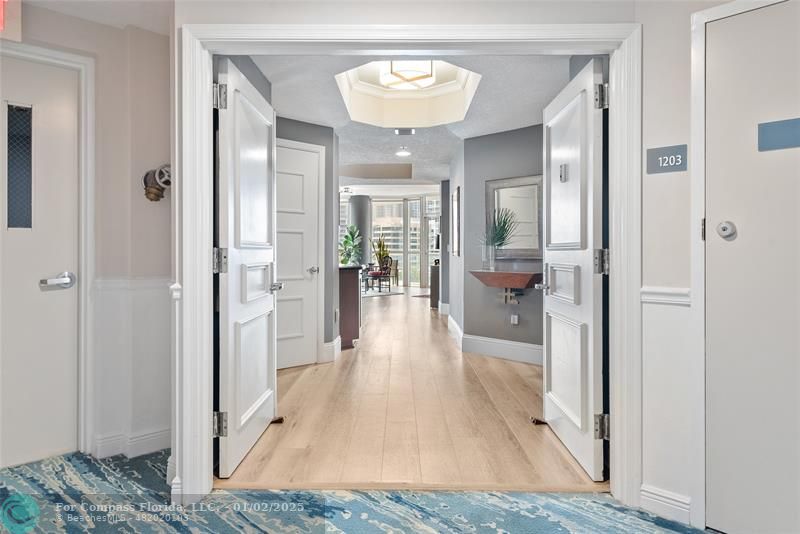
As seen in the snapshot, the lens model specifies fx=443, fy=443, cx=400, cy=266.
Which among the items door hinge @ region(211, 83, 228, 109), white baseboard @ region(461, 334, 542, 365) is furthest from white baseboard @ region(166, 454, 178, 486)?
white baseboard @ region(461, 334, 542, 365)

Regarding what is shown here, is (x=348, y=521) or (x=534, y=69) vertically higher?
(x=534, y=69)

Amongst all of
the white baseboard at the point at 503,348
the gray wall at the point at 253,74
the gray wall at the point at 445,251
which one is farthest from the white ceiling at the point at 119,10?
the gray wall at the point at 445,251

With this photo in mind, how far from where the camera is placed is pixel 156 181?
2.26 meters

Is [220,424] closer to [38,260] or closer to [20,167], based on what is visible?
[38,260]

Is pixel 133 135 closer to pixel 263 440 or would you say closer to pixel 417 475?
pixel 263 440

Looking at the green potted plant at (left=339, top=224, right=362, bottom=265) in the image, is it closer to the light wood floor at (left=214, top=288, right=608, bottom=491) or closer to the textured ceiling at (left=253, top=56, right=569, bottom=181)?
the textured ceiling at (left=253, top=56, right=569, bottom=181)

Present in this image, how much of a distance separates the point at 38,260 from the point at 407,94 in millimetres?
3257

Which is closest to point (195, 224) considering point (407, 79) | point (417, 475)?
point (417, 475)

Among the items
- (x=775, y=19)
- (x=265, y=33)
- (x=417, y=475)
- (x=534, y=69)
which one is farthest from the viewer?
(x=534, y=69)

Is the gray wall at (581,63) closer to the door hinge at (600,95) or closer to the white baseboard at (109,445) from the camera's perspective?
the door hinge at (600,95)

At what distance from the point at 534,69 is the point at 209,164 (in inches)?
86.2

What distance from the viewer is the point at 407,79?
158 inches

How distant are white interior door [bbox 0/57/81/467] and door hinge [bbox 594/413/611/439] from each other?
2.59 m

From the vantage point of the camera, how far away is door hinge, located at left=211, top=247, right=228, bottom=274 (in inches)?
75.4
